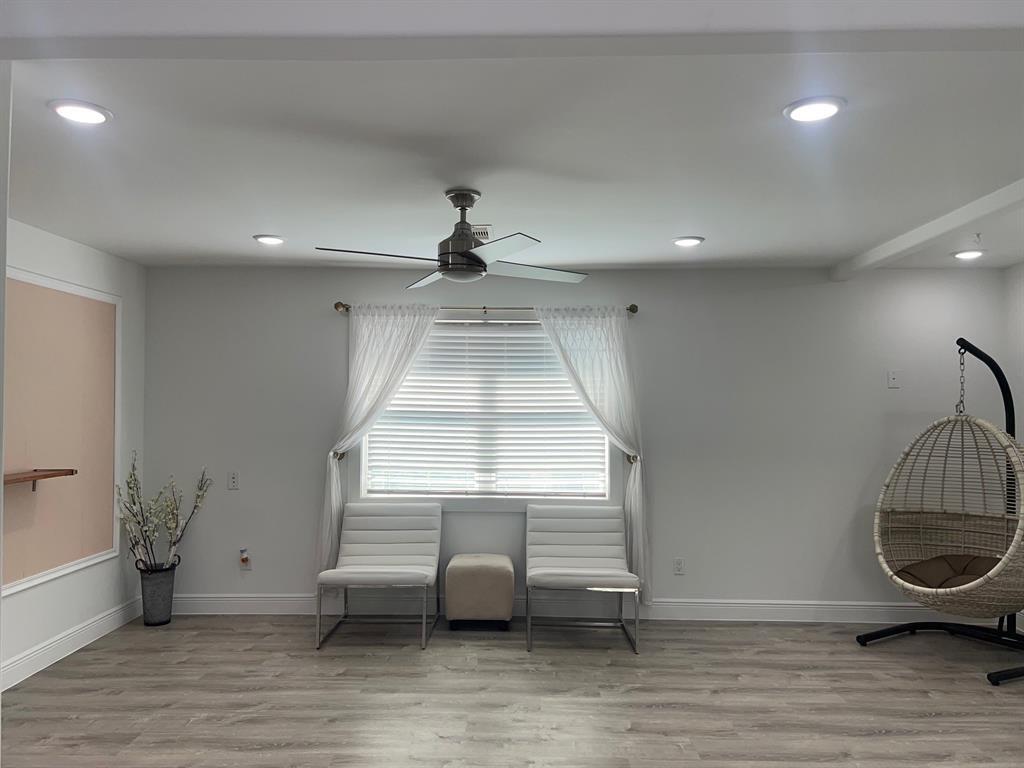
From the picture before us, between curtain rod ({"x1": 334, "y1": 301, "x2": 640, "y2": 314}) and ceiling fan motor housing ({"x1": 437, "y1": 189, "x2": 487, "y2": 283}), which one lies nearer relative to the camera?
ceiling fan motor housing ({"x1": 437, "y1": 189, "x2": 487, "y2": 283})

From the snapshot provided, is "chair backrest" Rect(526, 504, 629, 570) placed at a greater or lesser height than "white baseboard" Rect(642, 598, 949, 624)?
greater

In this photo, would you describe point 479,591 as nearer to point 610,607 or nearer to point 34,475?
point 610,607

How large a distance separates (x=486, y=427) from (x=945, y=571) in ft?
9.82

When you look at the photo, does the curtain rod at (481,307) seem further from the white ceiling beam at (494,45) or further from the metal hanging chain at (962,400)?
the white ceiling beam at (494,45)

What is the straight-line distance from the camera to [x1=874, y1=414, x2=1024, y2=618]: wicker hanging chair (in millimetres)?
4738

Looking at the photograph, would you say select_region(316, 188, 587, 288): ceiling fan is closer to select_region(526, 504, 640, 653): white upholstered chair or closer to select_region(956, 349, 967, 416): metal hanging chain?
select_region(526, 504, 640, 653): white upholstered chair

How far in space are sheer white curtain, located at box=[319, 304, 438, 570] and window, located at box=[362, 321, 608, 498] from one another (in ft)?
0.54

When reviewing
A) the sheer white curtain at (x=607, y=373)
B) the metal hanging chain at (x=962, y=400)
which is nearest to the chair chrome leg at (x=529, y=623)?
the sheer white curtain at (x=607, y=373)

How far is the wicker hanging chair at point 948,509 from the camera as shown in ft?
15.5

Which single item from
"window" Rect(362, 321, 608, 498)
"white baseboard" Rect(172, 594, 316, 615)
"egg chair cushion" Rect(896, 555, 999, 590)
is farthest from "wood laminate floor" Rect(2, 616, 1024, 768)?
"window" Rect(362, 321, 608, 498)

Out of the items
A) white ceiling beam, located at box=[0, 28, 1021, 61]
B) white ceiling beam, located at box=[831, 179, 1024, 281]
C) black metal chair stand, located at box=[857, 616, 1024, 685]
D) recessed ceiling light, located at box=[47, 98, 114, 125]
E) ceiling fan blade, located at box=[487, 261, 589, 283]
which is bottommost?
black metal chair stand, located at box=[857, 616, 1024, 685]

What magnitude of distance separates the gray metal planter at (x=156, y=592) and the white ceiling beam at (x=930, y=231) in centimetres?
469

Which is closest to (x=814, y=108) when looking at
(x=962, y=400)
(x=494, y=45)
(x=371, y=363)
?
(x=494, y=45)

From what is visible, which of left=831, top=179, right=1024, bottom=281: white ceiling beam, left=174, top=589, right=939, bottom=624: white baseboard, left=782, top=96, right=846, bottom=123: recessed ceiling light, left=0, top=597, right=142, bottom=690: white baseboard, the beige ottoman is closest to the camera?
left=782, top=96, right=846, bottom=123: recessed ceiling light
